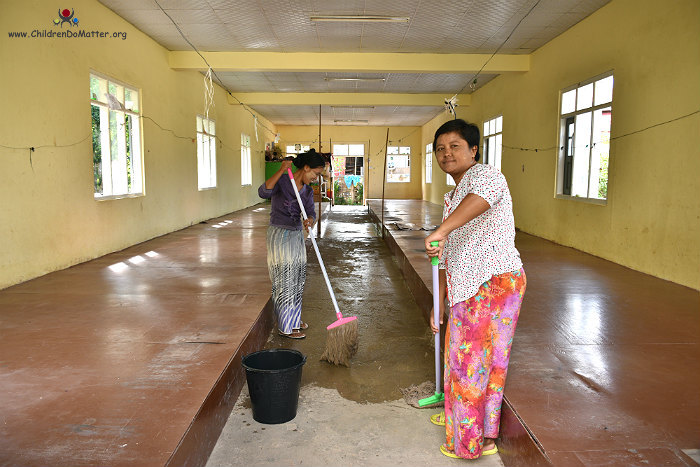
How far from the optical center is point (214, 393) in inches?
86.0

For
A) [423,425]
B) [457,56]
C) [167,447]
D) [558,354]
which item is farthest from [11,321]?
[457,56]

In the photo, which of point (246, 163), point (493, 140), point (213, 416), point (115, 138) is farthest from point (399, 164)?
point (213, 416)

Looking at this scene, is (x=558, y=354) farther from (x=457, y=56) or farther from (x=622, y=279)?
(x=457, y=56)

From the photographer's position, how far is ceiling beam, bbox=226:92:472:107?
11.9m

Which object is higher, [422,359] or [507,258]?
[507,258]

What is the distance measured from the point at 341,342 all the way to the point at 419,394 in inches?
23.3

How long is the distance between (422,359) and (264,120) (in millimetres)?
14929

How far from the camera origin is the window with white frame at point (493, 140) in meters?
10.2

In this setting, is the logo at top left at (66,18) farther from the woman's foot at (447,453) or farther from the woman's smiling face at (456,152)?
the woman's foot at (447,453)

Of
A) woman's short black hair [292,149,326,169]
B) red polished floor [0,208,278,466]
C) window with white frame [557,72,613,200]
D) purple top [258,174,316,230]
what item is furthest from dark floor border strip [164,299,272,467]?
window with white frame [557,72,613,200]

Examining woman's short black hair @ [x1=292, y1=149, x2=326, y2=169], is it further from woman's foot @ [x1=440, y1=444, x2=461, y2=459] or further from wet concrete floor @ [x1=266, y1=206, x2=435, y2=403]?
woman's foot @ [x1=440, y1=444, x2=461, y2=459]

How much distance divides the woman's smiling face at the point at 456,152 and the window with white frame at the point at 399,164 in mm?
18124

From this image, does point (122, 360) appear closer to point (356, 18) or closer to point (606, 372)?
point (606, 372)

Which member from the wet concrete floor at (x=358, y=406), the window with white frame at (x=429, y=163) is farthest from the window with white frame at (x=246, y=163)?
the wet concrete floor at (x=358, y=406)
